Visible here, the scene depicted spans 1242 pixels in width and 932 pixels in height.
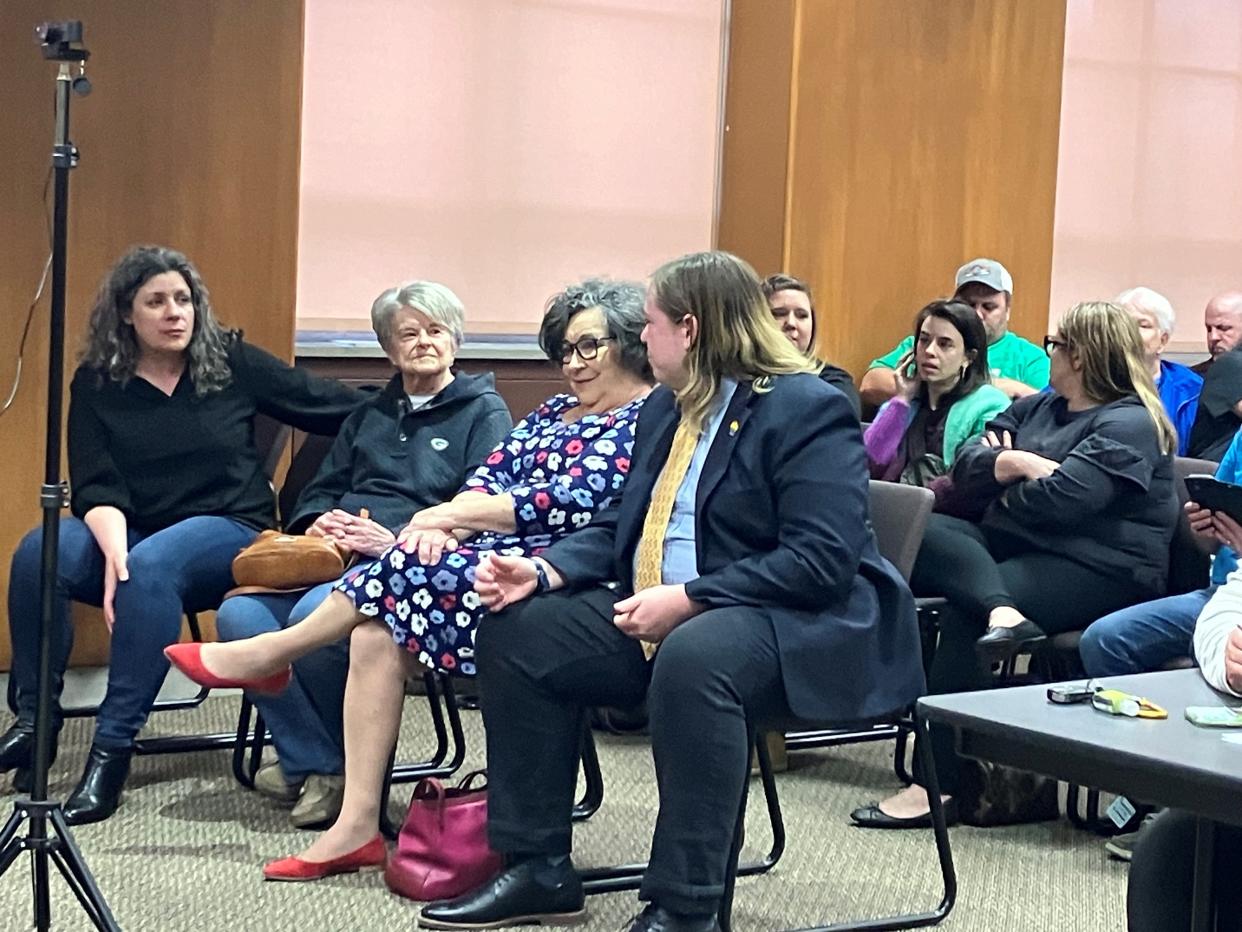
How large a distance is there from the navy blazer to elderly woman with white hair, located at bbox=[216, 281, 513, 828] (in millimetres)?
966

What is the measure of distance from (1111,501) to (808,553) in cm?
126

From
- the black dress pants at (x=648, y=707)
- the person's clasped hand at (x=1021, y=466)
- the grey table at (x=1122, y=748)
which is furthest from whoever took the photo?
the person's clasped hand at (x=1021, y=466)

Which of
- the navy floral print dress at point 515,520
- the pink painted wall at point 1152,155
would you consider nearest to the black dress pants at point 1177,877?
the navy floral print dress at point 515,520

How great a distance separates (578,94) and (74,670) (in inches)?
91.3

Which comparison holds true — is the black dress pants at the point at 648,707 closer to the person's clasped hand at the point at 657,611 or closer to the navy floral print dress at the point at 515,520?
the person's clasped hand at the point at 657,611

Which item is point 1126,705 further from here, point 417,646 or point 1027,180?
point 1027,180

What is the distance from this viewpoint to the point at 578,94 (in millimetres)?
5555

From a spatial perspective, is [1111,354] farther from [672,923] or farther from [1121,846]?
[672,923]

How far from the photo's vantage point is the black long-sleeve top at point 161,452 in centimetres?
395

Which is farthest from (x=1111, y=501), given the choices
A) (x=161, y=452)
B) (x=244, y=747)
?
(x=161, y=452)

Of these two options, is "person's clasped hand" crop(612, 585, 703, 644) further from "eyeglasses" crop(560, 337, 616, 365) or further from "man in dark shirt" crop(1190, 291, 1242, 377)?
"man in dark shirt" crop(1190, 291, 1242, 377)

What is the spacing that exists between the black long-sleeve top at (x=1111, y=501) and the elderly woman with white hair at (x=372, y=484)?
1.22 metres

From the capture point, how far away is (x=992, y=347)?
208 inches

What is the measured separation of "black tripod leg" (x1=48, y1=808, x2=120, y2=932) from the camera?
8.70ft
